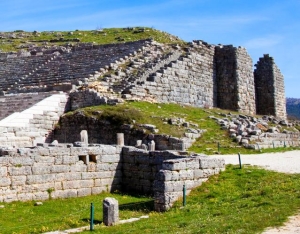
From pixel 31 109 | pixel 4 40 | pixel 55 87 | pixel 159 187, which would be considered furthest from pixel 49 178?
pixel 4 40

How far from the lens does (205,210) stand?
13438mm

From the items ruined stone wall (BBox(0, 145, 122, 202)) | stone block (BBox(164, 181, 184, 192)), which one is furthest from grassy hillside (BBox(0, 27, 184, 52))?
stone block (BBox(164, 181, 184, 192))

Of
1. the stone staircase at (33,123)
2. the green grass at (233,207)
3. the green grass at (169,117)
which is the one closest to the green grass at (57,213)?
the green grass at (233,207)

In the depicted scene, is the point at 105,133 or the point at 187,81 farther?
the point at 187,81

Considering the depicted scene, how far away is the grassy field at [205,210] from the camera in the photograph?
11477mm

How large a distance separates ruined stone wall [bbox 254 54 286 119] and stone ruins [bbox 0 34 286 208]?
88 mm

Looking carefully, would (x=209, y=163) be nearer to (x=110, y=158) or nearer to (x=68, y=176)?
(x=110, y=158)

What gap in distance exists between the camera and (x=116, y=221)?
1330 cm

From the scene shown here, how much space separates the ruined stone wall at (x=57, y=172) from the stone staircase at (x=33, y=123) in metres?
7.16

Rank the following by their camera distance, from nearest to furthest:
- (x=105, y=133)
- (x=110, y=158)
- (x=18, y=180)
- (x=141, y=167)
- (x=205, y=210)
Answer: (x=205, y=210) < (x=18, y=180) < (x=141, y=167) < (x=110, y=158) < (x=105, y=133)

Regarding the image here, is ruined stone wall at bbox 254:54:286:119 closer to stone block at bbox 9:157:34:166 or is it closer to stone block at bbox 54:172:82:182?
stone block at bbox 54:172:82:182

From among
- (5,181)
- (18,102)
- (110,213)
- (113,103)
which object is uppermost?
(18,102)

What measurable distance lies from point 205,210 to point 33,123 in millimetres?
16918

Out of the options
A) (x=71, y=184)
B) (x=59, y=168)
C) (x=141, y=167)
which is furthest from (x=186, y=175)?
(x=59, y=168)
